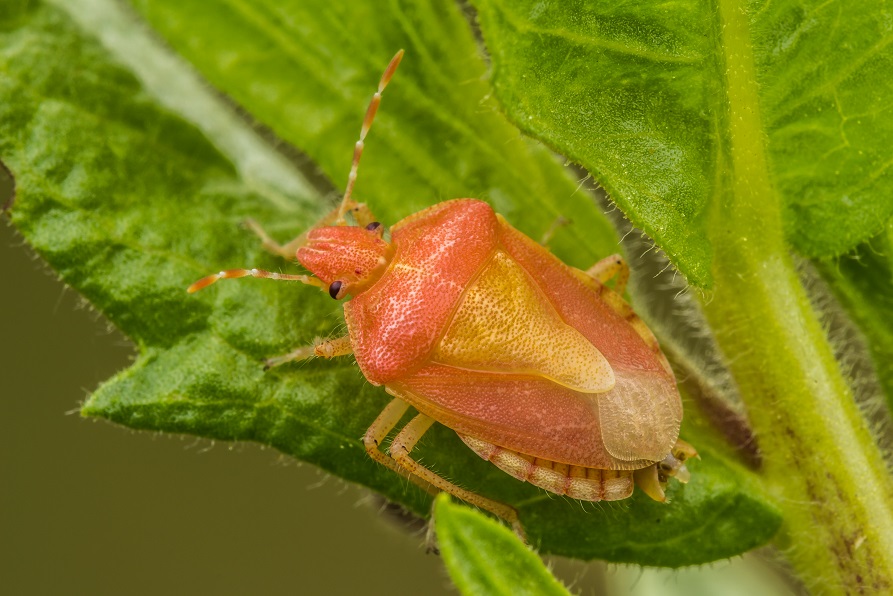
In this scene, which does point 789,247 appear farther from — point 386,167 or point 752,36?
point 386,167

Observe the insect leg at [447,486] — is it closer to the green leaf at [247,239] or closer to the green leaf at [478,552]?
the green leaf at [247,239]

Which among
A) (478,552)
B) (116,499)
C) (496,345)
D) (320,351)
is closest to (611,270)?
(496,345)

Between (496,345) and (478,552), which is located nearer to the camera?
(478,552)

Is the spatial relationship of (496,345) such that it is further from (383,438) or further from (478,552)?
(478,552)

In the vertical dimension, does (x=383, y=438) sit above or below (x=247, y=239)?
below

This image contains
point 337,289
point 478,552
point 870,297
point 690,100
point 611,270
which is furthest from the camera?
point 337,289

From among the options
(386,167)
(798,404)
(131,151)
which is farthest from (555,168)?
(131,151)
